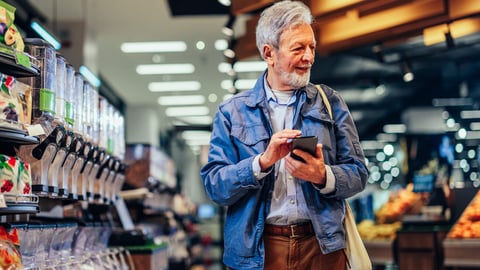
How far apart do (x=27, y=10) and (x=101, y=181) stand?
5.94m

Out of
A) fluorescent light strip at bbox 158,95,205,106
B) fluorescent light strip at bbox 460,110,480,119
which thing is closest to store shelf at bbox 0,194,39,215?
fluorescent light strip at bbox 460,110,480,119

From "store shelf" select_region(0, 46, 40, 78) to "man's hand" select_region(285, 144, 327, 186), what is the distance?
3.77 feet

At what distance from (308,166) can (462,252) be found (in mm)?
4853

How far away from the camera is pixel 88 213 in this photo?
5727 millimetres

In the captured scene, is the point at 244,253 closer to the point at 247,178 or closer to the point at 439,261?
the point at 247,178

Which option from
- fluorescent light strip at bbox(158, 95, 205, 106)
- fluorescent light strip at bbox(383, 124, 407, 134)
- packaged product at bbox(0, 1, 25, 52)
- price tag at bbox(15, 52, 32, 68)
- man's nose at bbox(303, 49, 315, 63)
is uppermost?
fluorescent light strip at bbox(158, 95, 205, 106)

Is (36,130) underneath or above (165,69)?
underneath

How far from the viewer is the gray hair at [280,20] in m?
2.94

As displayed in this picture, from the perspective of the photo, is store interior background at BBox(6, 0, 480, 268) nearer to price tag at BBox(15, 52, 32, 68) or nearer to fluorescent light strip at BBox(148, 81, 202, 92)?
fluorescent light strip at BBox(148, 81, 202, 92)

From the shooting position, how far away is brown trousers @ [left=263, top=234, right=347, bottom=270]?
112 inches

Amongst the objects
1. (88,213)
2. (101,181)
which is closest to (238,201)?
(101,181)

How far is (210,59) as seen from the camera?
14.0m

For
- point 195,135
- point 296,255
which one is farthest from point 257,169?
point 195,135

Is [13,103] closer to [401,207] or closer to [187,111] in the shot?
[401,207]
